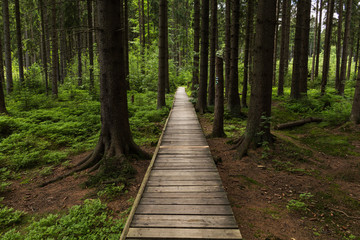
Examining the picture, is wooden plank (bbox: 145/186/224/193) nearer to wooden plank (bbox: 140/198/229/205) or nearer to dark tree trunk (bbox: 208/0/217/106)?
wooden plank (bbox: 140/198/229/205)

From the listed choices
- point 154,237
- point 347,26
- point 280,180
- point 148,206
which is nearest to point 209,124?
point 280,180

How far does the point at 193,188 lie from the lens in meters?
4.35

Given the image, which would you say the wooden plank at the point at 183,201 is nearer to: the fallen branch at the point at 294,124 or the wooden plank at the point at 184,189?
the wooden plank at the point at 184,189

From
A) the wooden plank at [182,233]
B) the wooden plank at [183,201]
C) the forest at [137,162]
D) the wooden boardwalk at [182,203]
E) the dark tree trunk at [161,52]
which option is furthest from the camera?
the dark tree trunk at [161,52]

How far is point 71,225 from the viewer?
3707 mm

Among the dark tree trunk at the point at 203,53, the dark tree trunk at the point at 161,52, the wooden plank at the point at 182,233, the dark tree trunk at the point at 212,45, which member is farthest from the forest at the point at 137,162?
the dark tree trunk at the point at 161,52

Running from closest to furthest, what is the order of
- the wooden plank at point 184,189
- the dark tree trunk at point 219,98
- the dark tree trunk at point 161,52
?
the wooden plank at point 184,189 → the dark tree trunk at point 219,98 → the dark tree trunk at point 161,52

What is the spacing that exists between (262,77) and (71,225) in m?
6.47

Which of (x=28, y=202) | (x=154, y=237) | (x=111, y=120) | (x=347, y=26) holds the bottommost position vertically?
(x=28, y=202)

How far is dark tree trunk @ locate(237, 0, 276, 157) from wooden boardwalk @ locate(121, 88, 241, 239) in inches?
75.2

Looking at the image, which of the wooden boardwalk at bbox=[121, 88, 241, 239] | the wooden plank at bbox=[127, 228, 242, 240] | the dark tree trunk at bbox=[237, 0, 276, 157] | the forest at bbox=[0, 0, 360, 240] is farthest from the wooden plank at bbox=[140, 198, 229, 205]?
the dark tree trunk at bbox=[237, 0, 276, 157]

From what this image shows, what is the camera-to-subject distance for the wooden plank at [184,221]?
10.5 ft

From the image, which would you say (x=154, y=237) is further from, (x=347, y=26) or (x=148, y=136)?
(x=347, y=26)

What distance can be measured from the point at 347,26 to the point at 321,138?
1296cm
